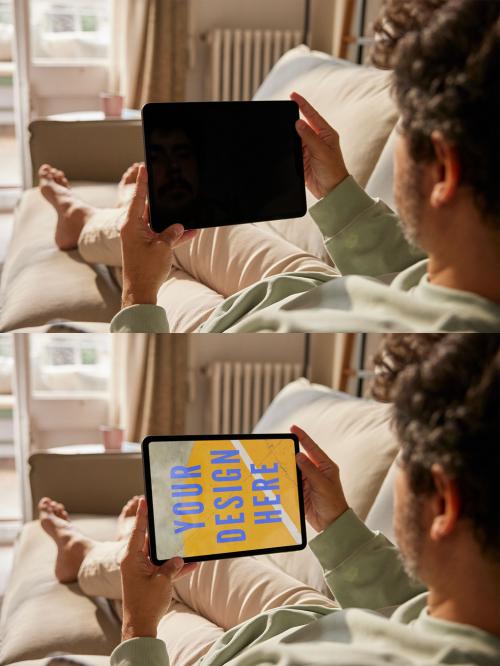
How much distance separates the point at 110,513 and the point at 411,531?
14.9 inches

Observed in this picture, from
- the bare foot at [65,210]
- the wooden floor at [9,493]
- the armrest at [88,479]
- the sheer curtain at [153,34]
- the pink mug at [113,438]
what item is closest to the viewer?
the bare foot at [65,210]

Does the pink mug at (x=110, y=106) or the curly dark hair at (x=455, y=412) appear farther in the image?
the pink mug at (x=110, y=106)

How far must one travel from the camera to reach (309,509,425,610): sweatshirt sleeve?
0.47 meters

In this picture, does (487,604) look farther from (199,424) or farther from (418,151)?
(199,424)

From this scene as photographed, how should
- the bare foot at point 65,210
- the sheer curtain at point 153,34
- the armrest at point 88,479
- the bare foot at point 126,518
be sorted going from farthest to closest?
the sheer curtain at point 153,34, the armrest at point 88,479, the bare foot at point 126,518, the bare foot at point 65,210

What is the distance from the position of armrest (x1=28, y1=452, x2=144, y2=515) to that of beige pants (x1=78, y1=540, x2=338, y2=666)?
0.12m

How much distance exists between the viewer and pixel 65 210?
18.0 inches

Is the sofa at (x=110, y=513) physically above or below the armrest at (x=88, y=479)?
above

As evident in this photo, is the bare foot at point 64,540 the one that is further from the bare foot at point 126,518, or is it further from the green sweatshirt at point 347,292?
the green sweatshirt at point 347,292

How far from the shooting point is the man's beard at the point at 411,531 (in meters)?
0.39

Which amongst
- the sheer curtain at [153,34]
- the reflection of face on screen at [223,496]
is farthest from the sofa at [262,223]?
the sheer curtain at [153,34]

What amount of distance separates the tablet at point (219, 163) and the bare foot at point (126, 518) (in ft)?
1.15

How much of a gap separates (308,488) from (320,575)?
0.26 ft

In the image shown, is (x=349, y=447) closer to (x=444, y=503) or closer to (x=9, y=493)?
(x=444, y=503)
